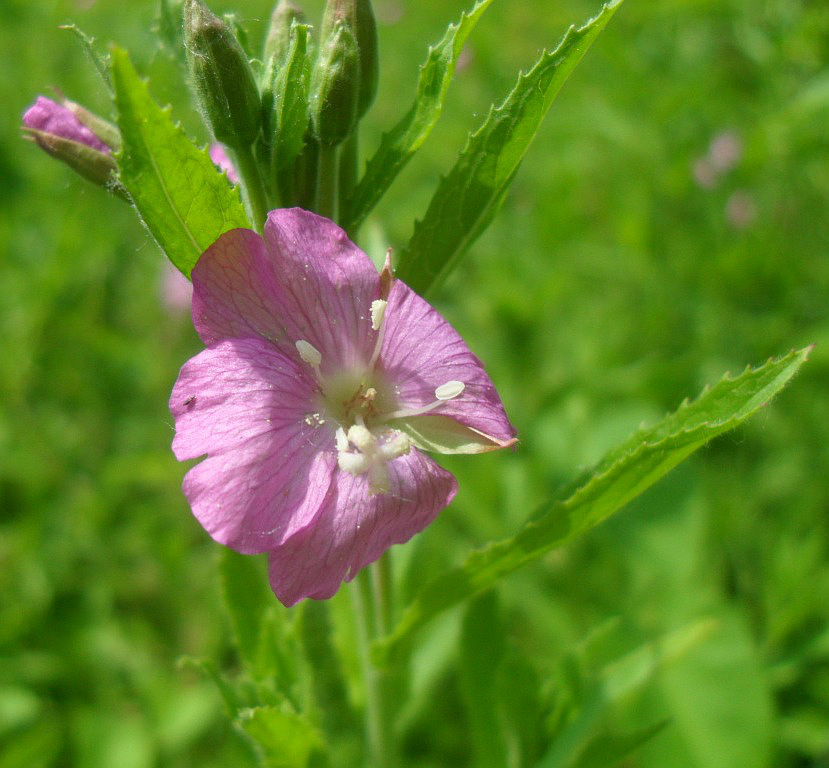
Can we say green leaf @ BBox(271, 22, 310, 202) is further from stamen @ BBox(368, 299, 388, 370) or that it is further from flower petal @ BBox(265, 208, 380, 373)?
stamen @ BBox(368, 299, 388, 370)

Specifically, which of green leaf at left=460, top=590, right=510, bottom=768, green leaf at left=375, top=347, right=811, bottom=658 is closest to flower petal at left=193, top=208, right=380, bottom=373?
green leaf at left=375, top=347, right=811, bottom=658

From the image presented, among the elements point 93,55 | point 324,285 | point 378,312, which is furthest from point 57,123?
point 378,312

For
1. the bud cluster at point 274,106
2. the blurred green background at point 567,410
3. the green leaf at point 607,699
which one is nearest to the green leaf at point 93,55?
the bud cluster at point 274,106

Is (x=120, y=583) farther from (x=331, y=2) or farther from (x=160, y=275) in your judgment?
(x=331, y=2)

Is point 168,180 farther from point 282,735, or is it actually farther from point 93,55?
point 282,735

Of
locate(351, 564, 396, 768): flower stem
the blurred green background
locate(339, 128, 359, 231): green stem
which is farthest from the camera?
→ the blurred green background

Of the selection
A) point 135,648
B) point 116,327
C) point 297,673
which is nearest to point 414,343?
point 297,673

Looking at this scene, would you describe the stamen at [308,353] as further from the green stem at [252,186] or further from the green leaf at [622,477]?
the green leaf at [622,477]
